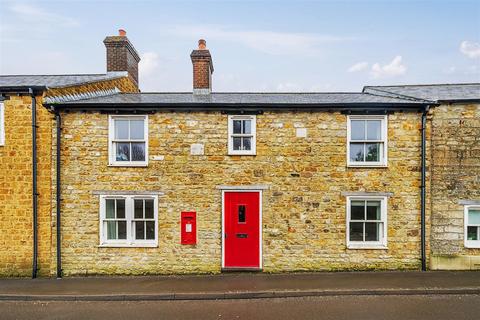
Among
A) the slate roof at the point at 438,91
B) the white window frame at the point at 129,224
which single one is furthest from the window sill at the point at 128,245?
the slate roof at the point at 438,91

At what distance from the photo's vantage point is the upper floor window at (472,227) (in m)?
10.1

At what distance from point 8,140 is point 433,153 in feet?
43.8

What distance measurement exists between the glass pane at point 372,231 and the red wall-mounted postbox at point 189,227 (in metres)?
5.46

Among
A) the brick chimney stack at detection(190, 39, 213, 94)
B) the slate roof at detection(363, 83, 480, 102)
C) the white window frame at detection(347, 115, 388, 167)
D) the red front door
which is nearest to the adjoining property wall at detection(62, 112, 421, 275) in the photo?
the white window frame at detection(347, 115, 388, 167)

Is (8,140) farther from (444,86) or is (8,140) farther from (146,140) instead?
(444,86)

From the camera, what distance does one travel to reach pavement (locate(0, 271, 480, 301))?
324 inches

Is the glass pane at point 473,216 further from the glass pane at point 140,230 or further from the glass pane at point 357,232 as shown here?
the glass pane at point 140,230

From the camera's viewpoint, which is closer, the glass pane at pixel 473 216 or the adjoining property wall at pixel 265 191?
the adjoining property wall at pixel 265 191

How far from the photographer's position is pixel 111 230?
10148 mm

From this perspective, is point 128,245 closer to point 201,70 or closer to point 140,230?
point 140,230

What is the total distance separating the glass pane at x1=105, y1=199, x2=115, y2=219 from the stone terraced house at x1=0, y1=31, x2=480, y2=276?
0.13ft

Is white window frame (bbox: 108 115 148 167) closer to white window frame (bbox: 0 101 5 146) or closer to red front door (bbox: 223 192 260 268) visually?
red front door (bbox: 223 192 260 268)

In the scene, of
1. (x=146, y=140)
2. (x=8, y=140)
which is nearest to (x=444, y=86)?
(x=146, y=140)

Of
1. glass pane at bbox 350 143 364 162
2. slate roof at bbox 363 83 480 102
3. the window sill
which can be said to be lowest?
the window sill
